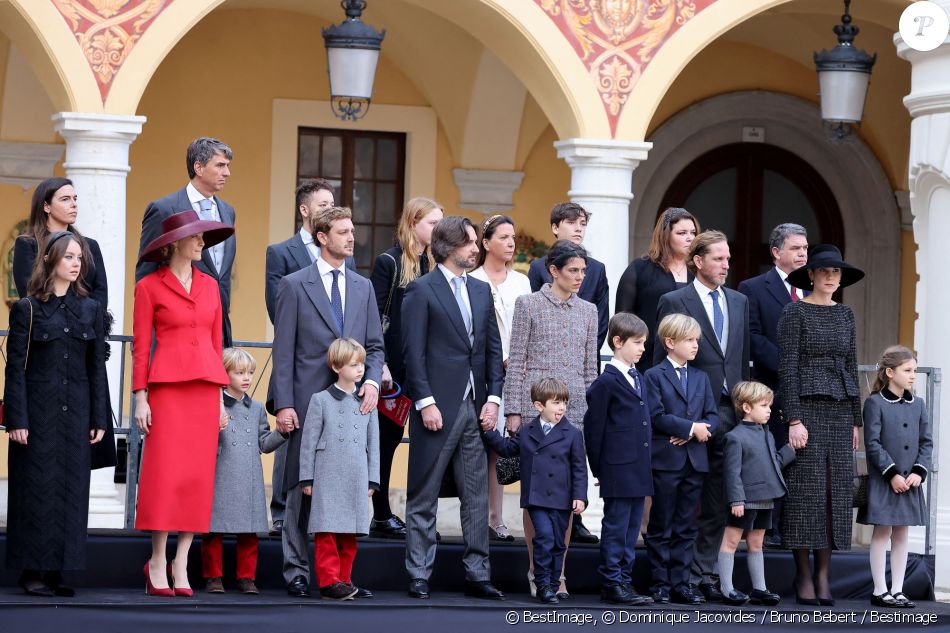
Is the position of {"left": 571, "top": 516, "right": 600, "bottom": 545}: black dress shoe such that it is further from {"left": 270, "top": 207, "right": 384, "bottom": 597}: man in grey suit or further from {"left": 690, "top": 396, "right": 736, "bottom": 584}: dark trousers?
{"left": 270, "top": 207, "right": 384, "bottom": 597}: man in grey suit

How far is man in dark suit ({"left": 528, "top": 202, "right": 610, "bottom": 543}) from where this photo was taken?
28.2ft

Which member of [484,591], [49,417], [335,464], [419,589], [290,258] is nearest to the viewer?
[49,417]

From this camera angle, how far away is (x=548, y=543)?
313 inches

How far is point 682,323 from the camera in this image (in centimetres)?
822

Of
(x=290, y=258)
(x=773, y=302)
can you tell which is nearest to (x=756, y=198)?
(x=773, y=302)

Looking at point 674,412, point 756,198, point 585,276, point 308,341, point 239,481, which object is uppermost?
point 756,198

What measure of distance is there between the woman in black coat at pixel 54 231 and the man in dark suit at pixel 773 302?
10.9ft

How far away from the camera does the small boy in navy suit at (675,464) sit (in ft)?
27.0

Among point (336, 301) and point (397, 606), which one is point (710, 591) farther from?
point (336, 301)

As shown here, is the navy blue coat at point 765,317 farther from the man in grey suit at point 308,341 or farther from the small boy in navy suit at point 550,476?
the man in grey suit at point 308,341

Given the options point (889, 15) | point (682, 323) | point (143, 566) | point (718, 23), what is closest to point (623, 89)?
point (718, 23)

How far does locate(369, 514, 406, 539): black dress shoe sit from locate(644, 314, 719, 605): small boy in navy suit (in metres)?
1.29

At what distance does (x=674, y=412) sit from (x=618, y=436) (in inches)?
12.8

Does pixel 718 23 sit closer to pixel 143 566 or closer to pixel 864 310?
pixel 864 310
